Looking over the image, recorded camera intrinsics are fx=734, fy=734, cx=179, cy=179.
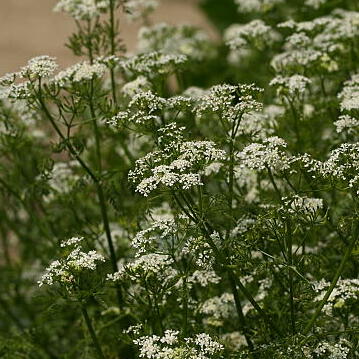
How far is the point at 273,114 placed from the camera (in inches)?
243

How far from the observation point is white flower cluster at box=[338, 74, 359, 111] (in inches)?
194

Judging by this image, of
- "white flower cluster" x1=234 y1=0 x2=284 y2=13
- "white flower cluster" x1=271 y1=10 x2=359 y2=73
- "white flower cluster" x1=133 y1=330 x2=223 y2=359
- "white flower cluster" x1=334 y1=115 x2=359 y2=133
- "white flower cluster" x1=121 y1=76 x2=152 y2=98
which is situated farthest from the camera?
"white flower cluster" x1=234 y1=0 x2=284 y2=13

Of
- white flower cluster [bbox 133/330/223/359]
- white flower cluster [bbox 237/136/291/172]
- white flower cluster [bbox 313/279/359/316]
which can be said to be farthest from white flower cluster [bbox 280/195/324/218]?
white flower cluster [bbox 133/330/223/359]

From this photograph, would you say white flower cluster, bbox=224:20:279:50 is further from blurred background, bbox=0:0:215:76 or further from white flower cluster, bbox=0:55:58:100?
blurred background, bbox=0:0:215:76

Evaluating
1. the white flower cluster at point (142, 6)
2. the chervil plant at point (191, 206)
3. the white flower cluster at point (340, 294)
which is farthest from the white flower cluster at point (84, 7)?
the white flower cluster at point (340, 294)

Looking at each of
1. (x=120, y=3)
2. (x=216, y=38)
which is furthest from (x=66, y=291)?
(x=216, y=38)

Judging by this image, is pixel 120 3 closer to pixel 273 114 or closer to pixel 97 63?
pixel 97 63

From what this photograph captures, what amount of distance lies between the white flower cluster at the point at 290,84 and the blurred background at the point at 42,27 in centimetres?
948

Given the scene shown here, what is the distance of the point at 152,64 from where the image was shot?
5461mm

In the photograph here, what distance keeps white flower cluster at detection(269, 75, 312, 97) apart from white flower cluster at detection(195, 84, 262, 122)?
0.78 metres

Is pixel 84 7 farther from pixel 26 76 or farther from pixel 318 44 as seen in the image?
pixel 318 44

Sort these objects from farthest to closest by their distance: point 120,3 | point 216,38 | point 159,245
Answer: point 216,38, point 120,3, point 159,245

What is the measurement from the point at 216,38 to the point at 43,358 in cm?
992

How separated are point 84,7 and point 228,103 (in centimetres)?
214
